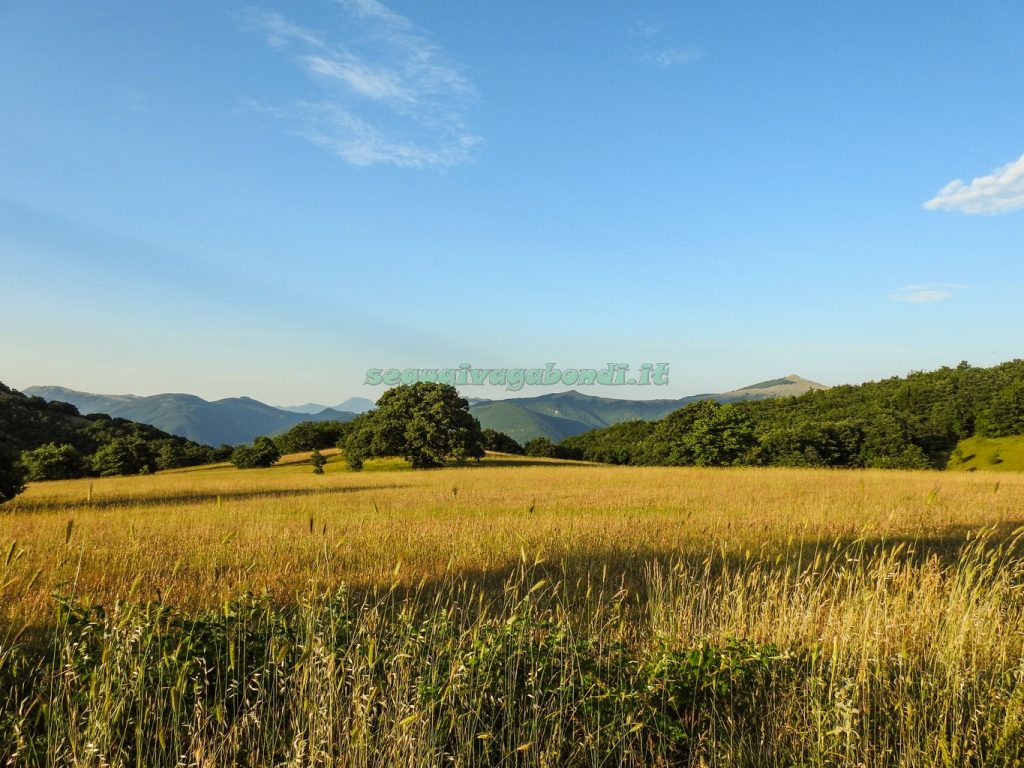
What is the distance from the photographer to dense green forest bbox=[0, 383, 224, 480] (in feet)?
152

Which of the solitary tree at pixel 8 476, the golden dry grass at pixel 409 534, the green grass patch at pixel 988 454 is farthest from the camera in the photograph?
the green grass patch at pixel 988 454

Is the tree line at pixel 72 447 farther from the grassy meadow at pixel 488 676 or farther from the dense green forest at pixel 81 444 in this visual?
the grassy meadow at pixel 488 676

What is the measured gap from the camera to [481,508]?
55.8 feet

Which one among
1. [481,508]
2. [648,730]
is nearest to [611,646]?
[648,730]

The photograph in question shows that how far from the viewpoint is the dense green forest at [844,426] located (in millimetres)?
63125

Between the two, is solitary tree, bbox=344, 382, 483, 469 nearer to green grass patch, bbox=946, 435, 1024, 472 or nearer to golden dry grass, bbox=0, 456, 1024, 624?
golden dry grass, bbox=0, 456, 1024, 624

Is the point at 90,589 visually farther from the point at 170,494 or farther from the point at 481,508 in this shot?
the point at 170,494

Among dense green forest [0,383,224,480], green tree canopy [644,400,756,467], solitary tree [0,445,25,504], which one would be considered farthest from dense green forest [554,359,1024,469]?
dense green forest [0,383,224,480]

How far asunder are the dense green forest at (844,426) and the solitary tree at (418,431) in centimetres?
2591

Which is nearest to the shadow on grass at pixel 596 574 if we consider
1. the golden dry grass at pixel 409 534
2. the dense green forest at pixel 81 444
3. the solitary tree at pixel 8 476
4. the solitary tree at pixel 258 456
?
the golden dry grass at pixel 409 534

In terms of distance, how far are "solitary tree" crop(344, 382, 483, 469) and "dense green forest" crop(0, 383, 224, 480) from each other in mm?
23026

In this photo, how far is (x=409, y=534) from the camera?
37.8ft

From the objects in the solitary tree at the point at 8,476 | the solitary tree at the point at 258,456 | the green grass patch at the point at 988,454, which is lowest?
the green grass patch at the point at 988,454

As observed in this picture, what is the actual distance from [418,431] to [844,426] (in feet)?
203
